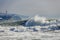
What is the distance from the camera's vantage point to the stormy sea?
1.59 m

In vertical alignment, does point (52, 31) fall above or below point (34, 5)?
below

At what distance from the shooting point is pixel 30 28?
Result: 5.32 feet

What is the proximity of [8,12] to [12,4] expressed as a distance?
0.12 metres

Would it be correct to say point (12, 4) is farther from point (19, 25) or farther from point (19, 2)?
point (19, 25)

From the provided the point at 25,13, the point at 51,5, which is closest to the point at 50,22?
the point at 51,5

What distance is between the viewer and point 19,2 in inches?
65.2

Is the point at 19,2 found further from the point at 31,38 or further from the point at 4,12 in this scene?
the point at 31,38

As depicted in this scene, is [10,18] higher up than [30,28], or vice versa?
[10,18]

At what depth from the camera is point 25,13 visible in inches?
63.9

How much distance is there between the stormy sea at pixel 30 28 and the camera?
159cm

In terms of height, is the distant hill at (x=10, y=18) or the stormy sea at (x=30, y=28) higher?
the distant hill at (x=10, y=18)

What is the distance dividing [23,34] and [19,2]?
1.37ft

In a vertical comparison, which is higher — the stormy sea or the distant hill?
the distant hill

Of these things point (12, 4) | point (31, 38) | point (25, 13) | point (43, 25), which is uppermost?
point (12, 4)
